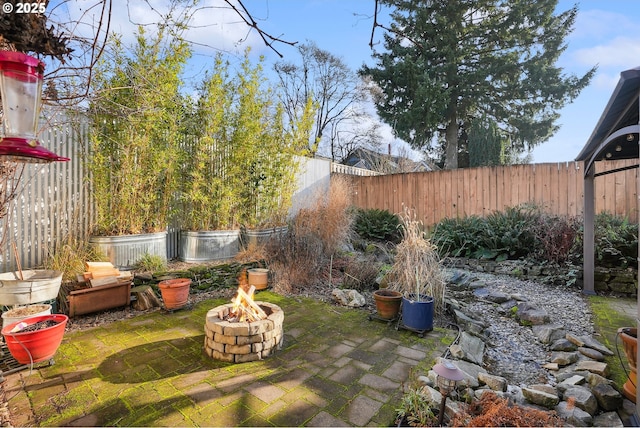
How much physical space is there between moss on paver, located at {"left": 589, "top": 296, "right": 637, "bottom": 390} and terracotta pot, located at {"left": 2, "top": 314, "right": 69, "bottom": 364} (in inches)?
158

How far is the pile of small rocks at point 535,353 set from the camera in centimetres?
182

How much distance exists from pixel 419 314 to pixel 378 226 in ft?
15.8

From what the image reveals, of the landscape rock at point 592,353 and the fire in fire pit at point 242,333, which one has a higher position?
the fire in fire pit at point 242,333

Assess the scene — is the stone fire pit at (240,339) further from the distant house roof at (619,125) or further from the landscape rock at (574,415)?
the distant house roof at (619,125)

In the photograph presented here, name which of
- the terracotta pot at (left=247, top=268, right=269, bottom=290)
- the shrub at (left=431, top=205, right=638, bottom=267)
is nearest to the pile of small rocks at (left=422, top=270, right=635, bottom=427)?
the shrub at (left=431, top=205, right=638, bottom=267)

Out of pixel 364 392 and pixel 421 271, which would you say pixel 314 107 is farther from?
pixel 364 392

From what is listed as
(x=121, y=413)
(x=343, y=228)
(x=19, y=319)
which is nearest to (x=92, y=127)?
(x=19, y=319)

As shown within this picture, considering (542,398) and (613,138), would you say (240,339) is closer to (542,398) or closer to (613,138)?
(542,398)

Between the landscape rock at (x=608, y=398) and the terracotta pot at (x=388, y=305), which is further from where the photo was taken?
the terracotta pot at (x=388, y=305)

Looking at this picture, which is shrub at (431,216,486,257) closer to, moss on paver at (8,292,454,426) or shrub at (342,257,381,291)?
shrub at (342,257,381,291)

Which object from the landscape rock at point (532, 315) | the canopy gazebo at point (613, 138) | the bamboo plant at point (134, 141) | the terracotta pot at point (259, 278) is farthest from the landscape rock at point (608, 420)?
the bamboo plant at point (134, 141)

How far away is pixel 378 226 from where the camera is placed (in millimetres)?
7598

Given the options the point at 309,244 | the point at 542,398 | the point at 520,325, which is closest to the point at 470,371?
the point at 542,398

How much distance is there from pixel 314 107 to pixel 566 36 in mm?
10356
